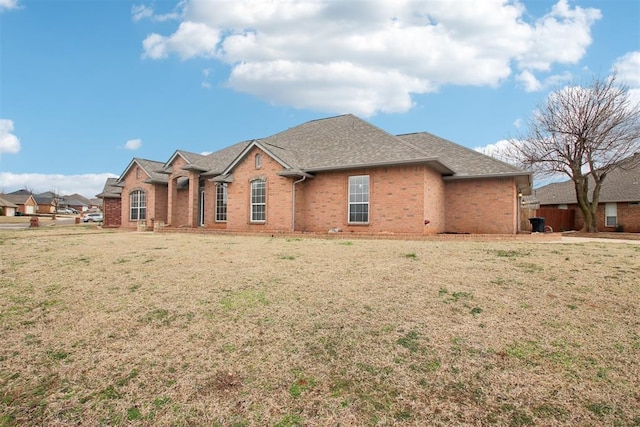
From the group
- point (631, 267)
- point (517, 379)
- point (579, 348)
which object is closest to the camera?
point (517, 379)

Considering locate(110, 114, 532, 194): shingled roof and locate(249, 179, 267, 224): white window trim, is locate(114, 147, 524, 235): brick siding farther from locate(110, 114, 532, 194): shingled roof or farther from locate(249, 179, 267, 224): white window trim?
locate(110, 114, 532, 194): shingled roof

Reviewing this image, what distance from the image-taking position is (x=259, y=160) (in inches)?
742

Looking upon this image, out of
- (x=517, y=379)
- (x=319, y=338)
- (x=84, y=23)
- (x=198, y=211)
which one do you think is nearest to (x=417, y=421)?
(x=517, y=379)

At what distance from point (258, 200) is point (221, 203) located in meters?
3.97

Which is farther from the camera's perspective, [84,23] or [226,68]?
[226,68]

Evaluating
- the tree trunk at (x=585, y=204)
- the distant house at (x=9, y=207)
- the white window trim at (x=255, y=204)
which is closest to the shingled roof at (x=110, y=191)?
the white window trim at (x=255, y=204)

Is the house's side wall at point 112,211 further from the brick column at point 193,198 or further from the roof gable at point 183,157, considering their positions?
the brick column at point 193,198

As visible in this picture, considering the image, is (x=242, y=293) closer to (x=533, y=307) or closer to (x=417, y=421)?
(x=417, y=421)

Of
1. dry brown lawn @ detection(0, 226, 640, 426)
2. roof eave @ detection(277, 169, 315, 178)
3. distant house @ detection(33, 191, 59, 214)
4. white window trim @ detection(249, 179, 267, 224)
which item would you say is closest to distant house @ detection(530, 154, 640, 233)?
roof eave @ detection(277, 169, 315, 178)

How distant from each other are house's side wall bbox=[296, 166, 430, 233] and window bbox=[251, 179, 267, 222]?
1.92 metres

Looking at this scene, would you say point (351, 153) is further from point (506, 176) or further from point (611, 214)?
point (611, 214)

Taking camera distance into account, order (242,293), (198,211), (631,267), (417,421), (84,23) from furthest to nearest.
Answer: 1. (198,211)
2. (84,23)
3. (631,267)
4. (242,293)
5. (417,421)

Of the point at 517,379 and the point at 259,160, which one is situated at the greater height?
the point at 259,160

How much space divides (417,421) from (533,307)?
3355mm
